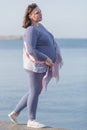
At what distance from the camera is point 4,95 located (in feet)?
26.4

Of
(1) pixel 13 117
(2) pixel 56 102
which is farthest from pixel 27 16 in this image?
(2) pixel 56 102

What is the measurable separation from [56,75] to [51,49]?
0.23 metres

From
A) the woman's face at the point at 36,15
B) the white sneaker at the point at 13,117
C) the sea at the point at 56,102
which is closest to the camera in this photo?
the woman's face at the point at 36,15

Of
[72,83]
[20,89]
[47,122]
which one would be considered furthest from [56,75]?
[72,83]

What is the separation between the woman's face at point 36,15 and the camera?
4363 millimetres

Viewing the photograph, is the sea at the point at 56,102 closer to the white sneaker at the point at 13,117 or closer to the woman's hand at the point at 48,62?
the woman's hand at the point at 48,62

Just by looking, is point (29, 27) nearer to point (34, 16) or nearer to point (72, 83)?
point (34, 16)

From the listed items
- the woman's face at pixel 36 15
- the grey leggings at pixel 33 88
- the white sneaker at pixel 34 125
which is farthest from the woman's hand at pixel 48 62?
the white sneaker at pixel 34 125

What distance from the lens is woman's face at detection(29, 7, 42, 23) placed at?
14.3 feet

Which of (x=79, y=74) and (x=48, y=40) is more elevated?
(x=48, y=40)

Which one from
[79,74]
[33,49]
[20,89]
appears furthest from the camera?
[79,74]

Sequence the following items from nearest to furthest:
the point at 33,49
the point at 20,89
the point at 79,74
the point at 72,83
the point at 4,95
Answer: the point at 33,49 < the point at 4,95 < the point at 20,89 < the point at 72,83 < the point at 79,74

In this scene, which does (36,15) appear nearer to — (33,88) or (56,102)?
(33,88)

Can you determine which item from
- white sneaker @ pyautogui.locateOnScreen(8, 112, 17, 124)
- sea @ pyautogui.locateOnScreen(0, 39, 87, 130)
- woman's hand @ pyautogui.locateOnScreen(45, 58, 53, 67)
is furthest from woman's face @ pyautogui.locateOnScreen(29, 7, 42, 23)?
white sneaker @ pyautogui.locateOnScreen(8, 112, 17, 124)
